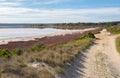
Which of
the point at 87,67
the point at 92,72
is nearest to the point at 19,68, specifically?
the point at 92,72

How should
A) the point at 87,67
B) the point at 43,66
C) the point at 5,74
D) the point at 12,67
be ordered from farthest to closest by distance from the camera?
the point at 87,67 → the point at 43,66 → the point at 12,67 → the point at 5,74

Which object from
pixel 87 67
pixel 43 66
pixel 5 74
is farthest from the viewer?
pixel 87 67

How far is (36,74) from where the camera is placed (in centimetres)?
1154

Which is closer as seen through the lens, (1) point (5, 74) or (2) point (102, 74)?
(1) point (5, 74)

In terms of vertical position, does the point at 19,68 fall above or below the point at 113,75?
above

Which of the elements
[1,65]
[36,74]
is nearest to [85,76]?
[36,74]

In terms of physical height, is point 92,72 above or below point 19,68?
below

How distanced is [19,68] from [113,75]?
17.2 ft

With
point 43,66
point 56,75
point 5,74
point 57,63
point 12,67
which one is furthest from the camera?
point 57,63

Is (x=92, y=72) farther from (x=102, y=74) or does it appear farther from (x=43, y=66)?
(x=43, y=66)

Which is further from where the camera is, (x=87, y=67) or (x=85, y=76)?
(x=87, y=67)

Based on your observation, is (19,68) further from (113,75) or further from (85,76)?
(113,75)

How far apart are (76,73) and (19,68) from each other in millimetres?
3973

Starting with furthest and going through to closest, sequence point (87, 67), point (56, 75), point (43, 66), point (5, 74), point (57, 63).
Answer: point (87, 67)
point (57, 63)
point (43, 66)
point (56, 75)
point (5, 74)
